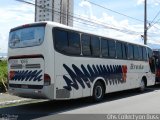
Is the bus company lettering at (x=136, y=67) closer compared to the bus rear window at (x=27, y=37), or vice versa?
the bus rear window at (x=27, y=37)

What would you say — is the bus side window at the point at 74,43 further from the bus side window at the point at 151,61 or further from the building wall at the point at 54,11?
the building wall at the point at 54,11

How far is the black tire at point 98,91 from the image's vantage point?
590 inches

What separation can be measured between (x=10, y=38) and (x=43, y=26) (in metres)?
2.08

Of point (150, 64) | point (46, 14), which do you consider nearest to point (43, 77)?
point (150, 64)

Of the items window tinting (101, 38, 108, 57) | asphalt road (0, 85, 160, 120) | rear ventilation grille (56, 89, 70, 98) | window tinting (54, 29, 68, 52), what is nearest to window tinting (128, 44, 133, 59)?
window tinting (101, 38, 108, 57)

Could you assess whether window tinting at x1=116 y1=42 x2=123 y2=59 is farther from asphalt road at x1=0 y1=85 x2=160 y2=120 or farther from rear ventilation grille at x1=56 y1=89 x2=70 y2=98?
rear ventilation grille at x1=56 y1=89 x2=70 y2=98

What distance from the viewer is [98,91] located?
15.4m

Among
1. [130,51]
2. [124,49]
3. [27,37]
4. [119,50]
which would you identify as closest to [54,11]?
[130,51]

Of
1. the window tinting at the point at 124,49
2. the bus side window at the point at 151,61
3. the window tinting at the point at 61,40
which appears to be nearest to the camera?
A: the window tinting at the point at 61,40

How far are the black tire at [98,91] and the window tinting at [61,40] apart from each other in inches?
110

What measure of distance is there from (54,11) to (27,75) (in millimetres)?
12214

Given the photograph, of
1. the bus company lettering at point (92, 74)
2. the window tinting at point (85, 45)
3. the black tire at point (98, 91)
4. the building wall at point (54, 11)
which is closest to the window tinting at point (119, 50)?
the bus company lettering at point (92, 74)

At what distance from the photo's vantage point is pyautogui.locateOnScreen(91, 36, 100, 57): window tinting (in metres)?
15.0

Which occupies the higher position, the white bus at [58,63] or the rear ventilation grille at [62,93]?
the white bus at [58,63]
